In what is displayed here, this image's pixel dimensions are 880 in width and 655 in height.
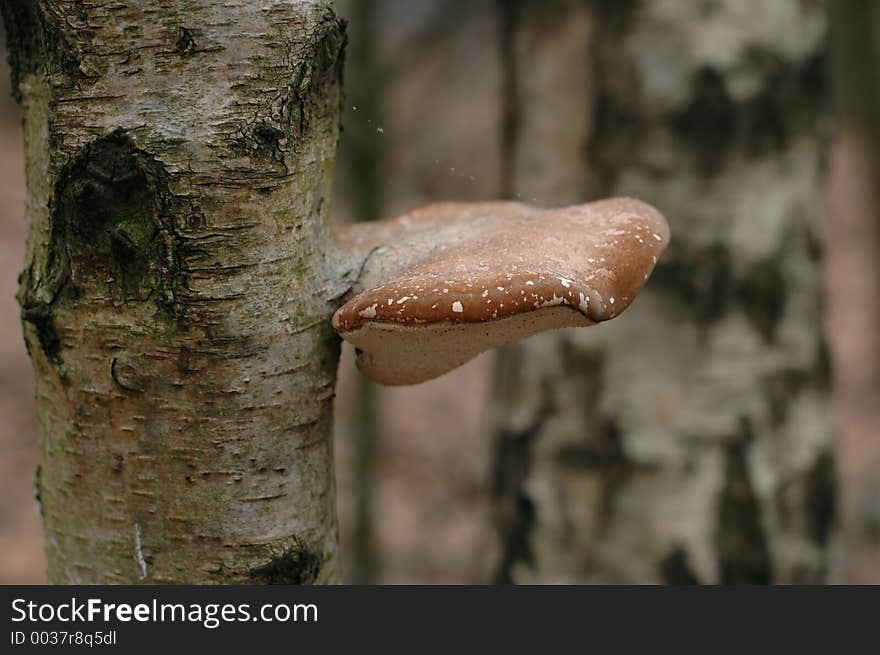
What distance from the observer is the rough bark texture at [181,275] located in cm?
102

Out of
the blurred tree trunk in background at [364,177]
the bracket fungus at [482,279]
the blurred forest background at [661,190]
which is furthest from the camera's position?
the blurred tree trunk in background at [364,177]

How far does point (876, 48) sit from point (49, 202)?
816 centimetres

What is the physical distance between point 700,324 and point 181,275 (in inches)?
82.9

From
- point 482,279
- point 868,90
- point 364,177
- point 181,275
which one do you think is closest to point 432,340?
point 482,279

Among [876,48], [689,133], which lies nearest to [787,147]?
[689,133]

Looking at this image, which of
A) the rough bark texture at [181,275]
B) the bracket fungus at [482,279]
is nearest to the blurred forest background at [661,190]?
the bracket fungus at [482,279]

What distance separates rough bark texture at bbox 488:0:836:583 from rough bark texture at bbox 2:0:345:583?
6.16ft

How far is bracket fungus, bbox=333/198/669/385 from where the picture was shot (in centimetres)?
101

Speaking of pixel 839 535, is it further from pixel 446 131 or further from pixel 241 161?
pixel 446 131

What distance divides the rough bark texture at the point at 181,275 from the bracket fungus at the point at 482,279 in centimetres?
10

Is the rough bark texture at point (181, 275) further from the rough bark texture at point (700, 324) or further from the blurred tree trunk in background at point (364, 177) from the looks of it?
the blurred tree trunk in background at point (364, 177)

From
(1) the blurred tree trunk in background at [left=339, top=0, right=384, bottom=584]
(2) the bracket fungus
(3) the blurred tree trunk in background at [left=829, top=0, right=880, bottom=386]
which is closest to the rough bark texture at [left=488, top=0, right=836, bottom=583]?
(1) the blurred tree trunk in background at [left=339, top=0, right=384, bottom=584]

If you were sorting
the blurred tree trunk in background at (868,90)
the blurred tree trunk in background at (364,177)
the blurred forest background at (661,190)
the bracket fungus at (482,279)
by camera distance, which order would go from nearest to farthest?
the bracket fungus at (482,279), the blurred forest background at (661,190), the blurred tree trunk in background at (364,177), the blurred tree trunk in background at (868,90)

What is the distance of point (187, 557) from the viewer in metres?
1.11
